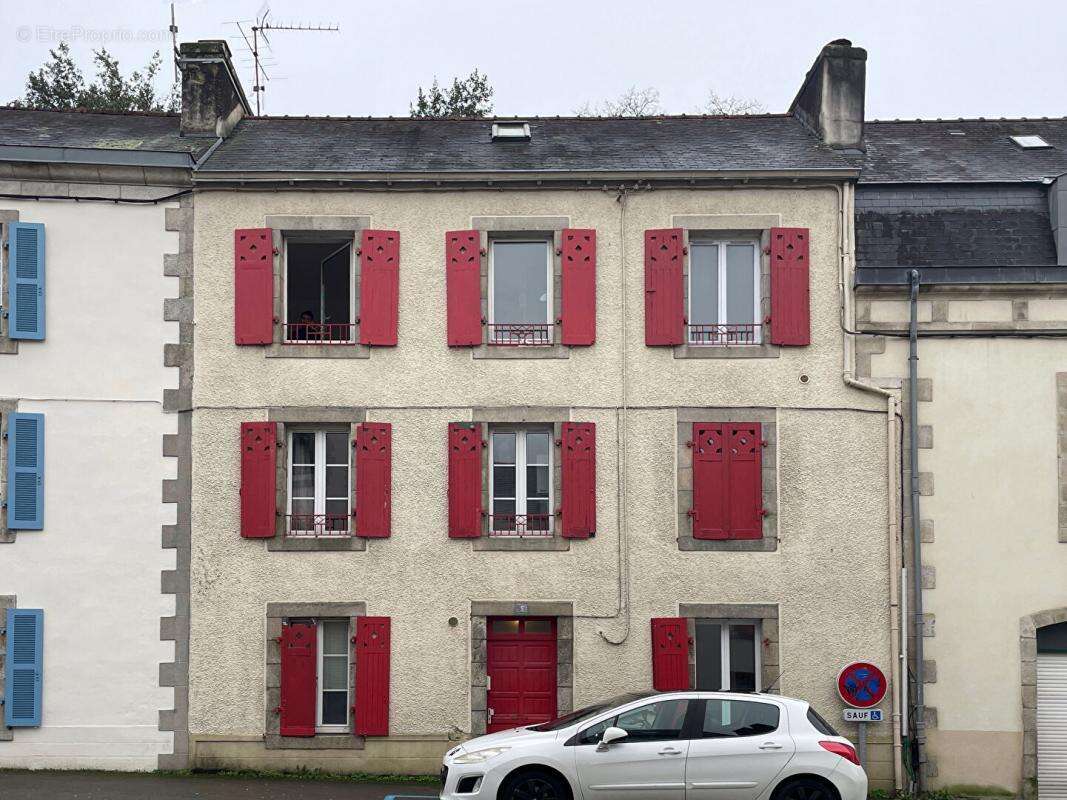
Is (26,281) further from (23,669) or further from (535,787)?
(535,787)

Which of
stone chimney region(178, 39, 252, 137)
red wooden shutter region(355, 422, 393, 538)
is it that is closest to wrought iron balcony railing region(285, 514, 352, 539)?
red wooden shutter region(355, 422, 393, 538)

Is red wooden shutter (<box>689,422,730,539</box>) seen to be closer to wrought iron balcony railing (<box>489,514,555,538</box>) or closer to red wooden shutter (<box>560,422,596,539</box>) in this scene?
red wooden shutter (<box>560,422,596,539</box>)

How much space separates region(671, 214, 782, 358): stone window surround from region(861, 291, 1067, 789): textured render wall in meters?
1.37

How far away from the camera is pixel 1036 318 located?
14734 mm

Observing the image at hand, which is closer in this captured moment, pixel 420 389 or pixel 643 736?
pixel 643 736

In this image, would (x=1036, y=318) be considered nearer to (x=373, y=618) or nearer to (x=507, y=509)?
(x=507, y=509)

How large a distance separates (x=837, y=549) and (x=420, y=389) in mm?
5396

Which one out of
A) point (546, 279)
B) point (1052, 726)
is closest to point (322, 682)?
point (546, 279)

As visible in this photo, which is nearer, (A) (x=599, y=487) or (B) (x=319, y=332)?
(A) (x=599, y=487)

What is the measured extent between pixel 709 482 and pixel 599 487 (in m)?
1.33

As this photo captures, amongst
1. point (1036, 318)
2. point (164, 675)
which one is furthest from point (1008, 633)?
point (164, 675)

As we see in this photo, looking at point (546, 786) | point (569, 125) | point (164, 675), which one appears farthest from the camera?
point (569, 125)

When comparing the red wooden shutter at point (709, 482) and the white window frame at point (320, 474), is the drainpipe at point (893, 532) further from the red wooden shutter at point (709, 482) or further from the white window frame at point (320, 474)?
the white window frame at point (320, 474)

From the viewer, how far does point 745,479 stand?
47.6ft
